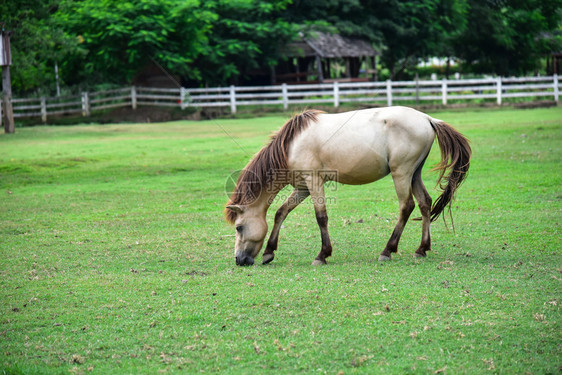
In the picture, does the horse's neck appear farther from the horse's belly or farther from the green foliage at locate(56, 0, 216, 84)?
the green foliage at locate(56, 0, 216, 84)

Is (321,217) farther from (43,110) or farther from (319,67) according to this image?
(319,67)

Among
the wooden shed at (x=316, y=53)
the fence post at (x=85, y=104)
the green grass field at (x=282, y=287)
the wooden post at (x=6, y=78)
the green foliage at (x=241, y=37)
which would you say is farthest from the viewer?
the wooden shed at (x=316, y=53)

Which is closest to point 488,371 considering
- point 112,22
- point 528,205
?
point 528,205

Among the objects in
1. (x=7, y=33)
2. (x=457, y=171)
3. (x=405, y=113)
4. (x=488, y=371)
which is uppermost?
(x=7, y=33)

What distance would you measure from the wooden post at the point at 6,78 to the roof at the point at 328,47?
597 inches

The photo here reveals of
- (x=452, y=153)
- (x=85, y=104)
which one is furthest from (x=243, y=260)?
(x=85, y=104)

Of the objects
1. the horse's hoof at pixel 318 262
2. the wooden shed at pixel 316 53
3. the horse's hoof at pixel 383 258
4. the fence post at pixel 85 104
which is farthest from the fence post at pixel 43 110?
the horse's hoof at pixel 383 258

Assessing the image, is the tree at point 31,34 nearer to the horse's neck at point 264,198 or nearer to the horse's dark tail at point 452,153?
the horse's neck at point 264,198

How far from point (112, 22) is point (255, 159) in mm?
23370

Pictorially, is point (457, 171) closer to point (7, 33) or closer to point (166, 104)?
point (7, 33)

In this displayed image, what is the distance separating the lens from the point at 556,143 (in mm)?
16141

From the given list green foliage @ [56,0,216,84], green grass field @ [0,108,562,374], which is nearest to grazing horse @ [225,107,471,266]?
green grass field @ [0,108,562,374]

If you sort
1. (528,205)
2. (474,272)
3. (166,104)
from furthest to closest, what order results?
(166,104)
(528,205)
(474,272)

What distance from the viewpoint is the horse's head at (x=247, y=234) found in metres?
7.11
